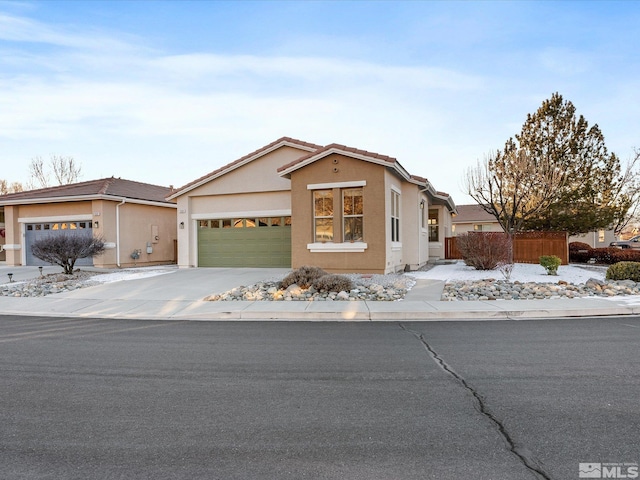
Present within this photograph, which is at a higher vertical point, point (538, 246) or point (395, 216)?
point (395, 216)

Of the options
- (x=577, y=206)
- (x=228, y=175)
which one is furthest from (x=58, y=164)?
(x=577, y=206)

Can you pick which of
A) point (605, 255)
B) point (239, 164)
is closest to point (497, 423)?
point (239, 164)

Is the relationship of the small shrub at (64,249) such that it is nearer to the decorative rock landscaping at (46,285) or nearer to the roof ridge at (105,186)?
the decorative rock landscaping at (46,285)

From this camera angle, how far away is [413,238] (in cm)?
1889

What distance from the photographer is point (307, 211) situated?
1656 centimetres

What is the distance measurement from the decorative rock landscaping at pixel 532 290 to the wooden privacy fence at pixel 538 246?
6601 millimetres

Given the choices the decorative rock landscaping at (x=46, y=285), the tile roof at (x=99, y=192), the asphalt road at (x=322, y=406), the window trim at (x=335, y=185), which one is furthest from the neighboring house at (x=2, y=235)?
the asphalt road at (x=322, y=406)

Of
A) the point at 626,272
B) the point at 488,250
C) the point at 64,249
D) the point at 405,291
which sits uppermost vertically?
the point at 64,249

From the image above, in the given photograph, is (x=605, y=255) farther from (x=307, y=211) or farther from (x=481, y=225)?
(x=481, y=225)

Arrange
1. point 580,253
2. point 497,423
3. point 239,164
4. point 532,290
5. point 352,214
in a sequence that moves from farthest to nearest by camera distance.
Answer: point 580,253
point 239,164
point 352,214
point 532,290
point 497,423

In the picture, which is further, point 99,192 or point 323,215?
point 99,192

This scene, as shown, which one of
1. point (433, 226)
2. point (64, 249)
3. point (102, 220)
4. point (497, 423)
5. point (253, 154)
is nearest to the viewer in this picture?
point (497, 423)

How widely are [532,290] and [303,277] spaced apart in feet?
22.2

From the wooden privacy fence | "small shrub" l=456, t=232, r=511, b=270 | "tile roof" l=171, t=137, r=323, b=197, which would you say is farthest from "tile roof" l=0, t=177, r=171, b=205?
the wooden privacy fence
